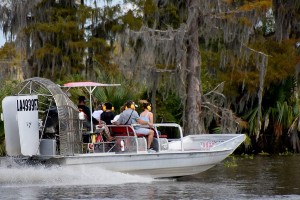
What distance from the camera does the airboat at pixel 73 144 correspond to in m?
23.2

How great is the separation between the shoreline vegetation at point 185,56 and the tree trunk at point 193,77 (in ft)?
0.11

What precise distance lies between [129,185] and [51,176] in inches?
75.8

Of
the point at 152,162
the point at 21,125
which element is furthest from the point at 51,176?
the point at 152,162

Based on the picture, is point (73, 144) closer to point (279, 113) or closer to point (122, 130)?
point (122, 130)

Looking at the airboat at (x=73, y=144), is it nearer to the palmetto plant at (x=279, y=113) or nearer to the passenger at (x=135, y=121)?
the passenger at (x=135, y=121)

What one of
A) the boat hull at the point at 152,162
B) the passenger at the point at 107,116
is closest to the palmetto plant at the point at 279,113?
the boat hull at the point at 152,162

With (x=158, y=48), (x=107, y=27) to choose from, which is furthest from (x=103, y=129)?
(x=107, y=27)

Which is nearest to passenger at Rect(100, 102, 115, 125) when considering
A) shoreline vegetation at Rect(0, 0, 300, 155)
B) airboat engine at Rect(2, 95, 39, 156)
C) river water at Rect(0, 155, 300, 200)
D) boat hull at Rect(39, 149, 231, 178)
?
boat hull at Rect(39, 149, 231, 178)

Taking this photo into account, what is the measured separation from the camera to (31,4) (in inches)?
1526

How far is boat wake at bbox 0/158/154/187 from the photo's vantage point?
910 inches

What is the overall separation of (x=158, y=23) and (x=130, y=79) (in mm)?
2709

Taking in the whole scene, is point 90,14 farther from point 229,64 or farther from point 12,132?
point 12,132

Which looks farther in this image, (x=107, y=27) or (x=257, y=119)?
(x=107, y=27)

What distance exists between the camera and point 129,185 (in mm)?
23250
